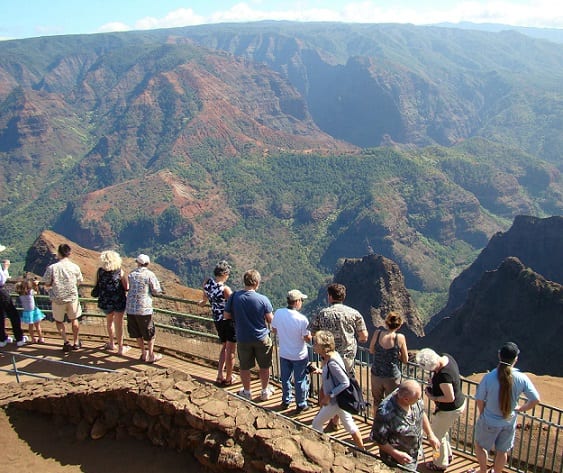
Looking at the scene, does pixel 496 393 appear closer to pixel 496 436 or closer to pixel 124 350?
pixel 496 436

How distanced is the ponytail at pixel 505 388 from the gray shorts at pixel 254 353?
11.1 ft

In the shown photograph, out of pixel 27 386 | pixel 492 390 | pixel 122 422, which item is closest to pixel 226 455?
pixel 122 422

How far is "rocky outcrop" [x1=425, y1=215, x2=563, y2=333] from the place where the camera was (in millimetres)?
61062

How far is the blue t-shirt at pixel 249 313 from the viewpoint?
8.05 metres

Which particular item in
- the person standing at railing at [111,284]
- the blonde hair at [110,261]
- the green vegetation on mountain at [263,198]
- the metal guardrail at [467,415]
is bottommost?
the green vegetation on mountain at [263,198]

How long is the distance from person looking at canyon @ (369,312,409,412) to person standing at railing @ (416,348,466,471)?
1.73 ft

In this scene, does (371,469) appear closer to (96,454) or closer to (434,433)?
(434,433)

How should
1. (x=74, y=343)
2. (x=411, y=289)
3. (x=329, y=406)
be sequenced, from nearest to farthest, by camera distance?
(x=329, y=406)
(x=74, y=343)
(x=411, y=289)

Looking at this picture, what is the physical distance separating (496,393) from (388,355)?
145 centimetres

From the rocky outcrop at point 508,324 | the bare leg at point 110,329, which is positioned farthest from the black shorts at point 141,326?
the rocky outcrop at point 508,324

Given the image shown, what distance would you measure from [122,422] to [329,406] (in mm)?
3037

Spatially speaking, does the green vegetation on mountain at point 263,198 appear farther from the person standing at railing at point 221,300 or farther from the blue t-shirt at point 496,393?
the blue t-shirt at point 496,393

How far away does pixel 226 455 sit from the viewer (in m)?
6.52

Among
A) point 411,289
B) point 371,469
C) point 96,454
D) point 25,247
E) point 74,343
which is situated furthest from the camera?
point 25,247
